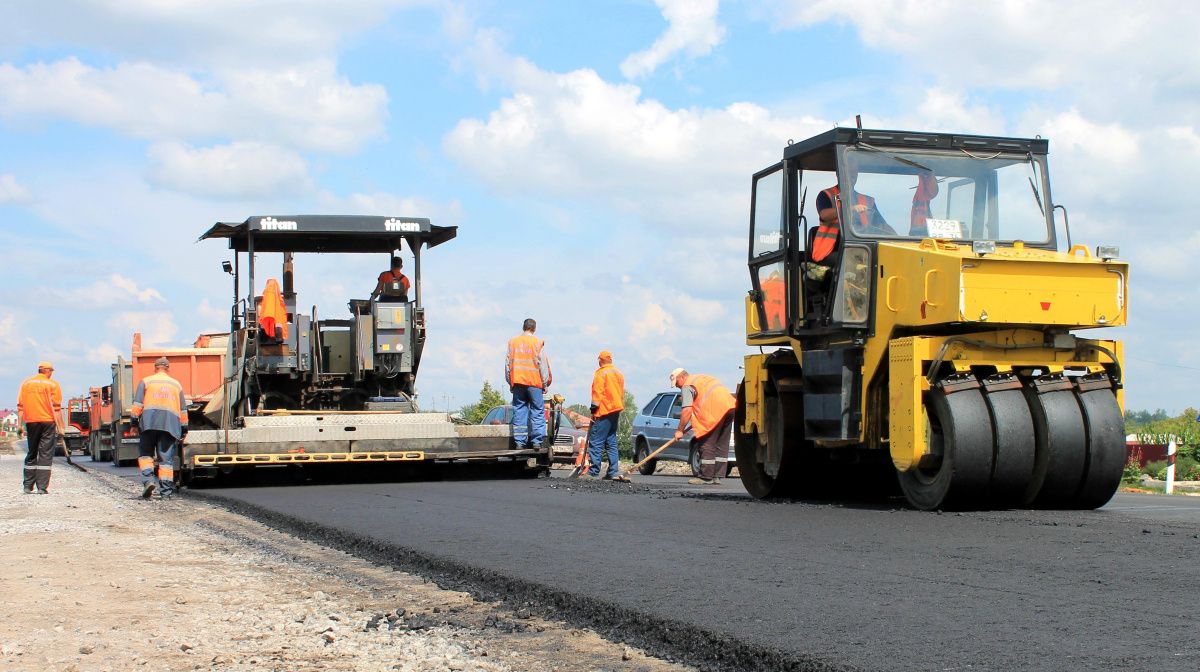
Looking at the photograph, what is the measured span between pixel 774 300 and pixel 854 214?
1290 mm

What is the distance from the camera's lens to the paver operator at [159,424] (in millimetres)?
13289

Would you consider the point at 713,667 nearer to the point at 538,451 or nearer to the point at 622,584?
the point at 622,584

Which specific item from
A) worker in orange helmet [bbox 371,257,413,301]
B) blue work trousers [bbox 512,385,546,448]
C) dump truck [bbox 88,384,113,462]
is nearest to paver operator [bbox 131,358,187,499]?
worker in orange helmet [bbox 371,257,413,301]

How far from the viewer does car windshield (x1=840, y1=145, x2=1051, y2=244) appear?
378 inches

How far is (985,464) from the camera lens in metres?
8.50

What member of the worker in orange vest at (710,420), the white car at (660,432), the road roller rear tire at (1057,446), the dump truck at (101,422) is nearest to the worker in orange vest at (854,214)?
the road roller rear tire at (1057,446)

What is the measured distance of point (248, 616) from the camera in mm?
5547

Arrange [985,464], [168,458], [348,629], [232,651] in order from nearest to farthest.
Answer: [232,651], [348,629], [985,464], [168,458]

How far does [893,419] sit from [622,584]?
12.6ft

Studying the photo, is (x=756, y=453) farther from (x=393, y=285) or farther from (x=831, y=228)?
(x=393, y=285)

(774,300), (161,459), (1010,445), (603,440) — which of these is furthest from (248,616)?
(603,440)

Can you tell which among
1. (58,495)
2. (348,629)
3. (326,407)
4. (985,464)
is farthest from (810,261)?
(58,495)

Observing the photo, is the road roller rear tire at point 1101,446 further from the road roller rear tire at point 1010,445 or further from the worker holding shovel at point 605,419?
the worker holding shovel at point 605,419

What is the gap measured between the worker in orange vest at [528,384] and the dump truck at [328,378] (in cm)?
21
